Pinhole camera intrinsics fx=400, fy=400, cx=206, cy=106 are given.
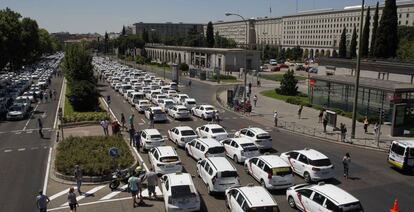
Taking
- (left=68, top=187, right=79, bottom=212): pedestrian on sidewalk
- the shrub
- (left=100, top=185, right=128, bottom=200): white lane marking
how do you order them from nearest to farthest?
(left=68, top=187, right=79, bottom=212): pedestrian on sidewalk → (left=100, top=185, right=128, bottom=200): white lane marking → the shrub

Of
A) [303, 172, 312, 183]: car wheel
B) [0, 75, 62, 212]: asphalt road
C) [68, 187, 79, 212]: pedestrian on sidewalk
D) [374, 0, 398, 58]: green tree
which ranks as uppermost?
[374, 0, 398, 58]: green tree

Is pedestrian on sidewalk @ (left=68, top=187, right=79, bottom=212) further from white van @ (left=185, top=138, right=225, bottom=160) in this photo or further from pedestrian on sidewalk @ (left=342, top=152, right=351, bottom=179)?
pedestrian on sidewalk @ (left=342, top=152, right=351, bottom=179)

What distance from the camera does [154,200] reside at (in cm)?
Answer: 1903

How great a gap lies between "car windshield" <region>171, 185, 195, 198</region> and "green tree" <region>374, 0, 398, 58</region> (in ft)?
211

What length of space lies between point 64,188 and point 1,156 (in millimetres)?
9307

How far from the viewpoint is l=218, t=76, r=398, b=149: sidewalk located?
31411 mm

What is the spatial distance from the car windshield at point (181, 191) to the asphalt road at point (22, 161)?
676 cm

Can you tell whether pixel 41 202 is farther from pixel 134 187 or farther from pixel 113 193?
pixel 113 193

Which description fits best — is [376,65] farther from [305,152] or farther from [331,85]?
[305,152]

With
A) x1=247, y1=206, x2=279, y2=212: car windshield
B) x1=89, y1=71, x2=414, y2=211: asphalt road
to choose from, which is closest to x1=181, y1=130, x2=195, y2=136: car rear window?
x1=89, y1=71, x2=414, y2=211: asphalt road

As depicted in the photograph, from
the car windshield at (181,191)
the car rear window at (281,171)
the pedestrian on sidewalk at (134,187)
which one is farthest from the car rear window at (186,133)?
the car windshield at (181,191)

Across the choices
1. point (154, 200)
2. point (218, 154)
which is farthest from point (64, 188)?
point (218, 154)

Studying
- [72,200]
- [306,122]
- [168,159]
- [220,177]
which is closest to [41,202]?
[72,200]

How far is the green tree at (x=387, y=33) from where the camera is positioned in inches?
2731
